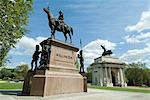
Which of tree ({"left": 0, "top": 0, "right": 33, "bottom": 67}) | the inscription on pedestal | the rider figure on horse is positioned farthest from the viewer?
the rider figure on horse

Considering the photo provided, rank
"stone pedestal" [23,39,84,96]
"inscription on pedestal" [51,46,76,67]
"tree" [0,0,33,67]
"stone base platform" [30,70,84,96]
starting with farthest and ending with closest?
"inscription on pedestal" [51,46,76,67], "stone pedestal" [23,39,84,96], "stone base platform" [30,70,84,96], "tree" [0,0,33,67]

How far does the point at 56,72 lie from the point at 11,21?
6642 millimetres

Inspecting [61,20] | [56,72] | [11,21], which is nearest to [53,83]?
[56,72]

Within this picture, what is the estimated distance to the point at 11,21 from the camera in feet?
43.6

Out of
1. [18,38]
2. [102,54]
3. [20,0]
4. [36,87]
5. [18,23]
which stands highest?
[102,54]

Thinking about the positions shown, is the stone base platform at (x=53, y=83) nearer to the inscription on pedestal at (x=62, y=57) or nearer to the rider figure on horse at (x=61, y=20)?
the inscription on pedestal at (x=62, y=57)

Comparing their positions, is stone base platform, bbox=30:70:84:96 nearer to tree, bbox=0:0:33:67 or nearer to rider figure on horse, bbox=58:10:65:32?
tree, bbox=0:0:33:67

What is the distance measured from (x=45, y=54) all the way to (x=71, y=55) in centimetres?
424

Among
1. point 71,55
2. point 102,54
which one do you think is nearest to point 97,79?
point 102,54

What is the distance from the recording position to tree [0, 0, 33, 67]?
518 inches

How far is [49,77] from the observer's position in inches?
659

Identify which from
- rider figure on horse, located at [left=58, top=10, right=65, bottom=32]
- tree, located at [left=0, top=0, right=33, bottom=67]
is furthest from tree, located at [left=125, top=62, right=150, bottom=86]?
tree, located at [left=0, top=0, right=33, bottom=67]

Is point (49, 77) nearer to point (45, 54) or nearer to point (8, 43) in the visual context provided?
point (45, 54)

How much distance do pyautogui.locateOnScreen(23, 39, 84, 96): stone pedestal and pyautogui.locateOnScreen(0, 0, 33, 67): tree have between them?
9.68ft
